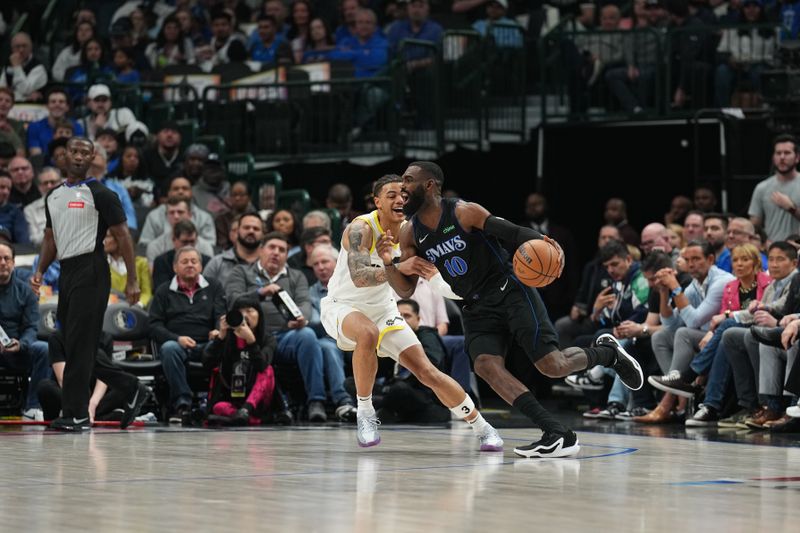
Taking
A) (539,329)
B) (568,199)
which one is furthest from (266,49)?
(539,329)

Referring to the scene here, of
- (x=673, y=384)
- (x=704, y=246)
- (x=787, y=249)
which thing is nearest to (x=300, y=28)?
(x=704, y=246)

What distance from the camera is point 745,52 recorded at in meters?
16.8

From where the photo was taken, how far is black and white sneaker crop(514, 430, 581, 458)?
8953mm

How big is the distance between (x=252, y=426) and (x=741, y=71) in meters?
7.80

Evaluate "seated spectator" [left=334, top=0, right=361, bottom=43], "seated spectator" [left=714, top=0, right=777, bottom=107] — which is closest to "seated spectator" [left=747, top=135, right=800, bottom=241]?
"seated spectator" [left=714, top=0, right=777, bottom=107]

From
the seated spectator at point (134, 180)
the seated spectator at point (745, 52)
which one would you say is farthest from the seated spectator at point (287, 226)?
the seated spectator at point (745, 52)

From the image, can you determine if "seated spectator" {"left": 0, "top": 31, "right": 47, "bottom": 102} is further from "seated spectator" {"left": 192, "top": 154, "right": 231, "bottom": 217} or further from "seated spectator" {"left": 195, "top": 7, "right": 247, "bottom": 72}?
"seated spectator" {"left": 192, "top": 154, "right": 231, "bottom": 217}

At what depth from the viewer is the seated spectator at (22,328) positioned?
12.5m

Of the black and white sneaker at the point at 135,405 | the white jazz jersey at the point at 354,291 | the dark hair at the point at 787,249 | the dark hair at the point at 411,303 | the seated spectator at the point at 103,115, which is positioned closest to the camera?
the white jazz jersey at the point at 354,291

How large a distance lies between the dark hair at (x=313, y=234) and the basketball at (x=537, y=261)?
554 cm

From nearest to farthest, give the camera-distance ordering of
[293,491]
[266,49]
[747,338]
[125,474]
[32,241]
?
[293,491], [125,474], [747,338], [32,241], [266,49]

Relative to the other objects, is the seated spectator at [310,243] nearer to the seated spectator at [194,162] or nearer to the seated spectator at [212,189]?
the seated spectator at [212,189]

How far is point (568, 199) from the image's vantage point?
18.6m

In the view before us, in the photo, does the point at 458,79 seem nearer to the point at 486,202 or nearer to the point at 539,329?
the point at 486,202
